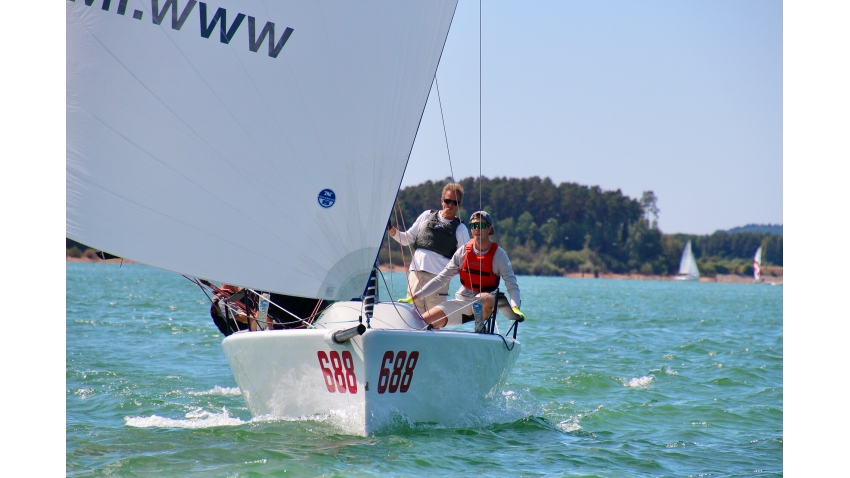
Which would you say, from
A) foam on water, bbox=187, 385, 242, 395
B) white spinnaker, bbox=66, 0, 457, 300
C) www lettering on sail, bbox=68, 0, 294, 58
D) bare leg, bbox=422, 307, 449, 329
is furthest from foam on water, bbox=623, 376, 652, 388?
www lettering on sail, bbox=68, 0, 294, 58

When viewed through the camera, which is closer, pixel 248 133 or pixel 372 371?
pixel 248 133

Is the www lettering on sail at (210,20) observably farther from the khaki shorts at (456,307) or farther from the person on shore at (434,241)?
the khaki shorts at (456,307)

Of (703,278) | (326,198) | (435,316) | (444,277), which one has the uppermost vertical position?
(326,198)

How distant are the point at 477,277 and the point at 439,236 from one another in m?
0.59

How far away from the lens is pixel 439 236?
6.54m

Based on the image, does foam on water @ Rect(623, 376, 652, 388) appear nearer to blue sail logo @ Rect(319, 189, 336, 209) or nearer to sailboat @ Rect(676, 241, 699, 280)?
blue sail logo @ Rect(319, 189, 336, 209)

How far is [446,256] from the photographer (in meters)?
6.59

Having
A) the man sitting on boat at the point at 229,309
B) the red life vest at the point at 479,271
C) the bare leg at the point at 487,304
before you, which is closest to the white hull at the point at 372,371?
the bare leg at the point at 487,304

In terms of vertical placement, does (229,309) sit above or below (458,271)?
below

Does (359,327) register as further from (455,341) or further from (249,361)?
(249,361)

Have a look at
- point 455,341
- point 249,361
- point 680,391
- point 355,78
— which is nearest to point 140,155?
point 355,78

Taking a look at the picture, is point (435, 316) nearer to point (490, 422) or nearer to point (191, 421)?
point (490, 422)

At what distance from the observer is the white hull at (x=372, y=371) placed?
5.04 meters

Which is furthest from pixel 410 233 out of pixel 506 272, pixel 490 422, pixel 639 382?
pixel 639 382
